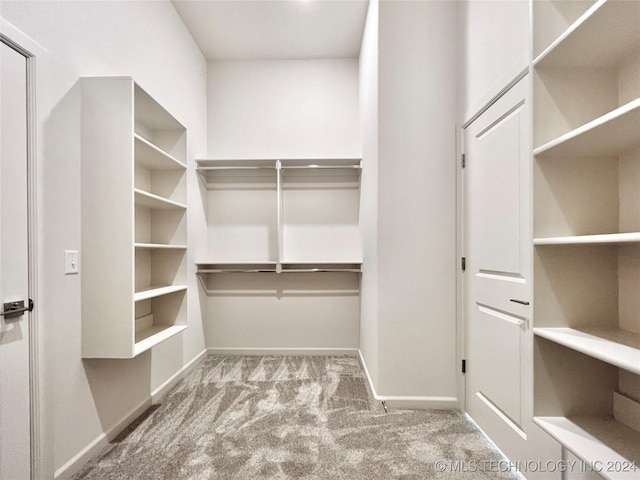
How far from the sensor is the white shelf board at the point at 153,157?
203 centimetres

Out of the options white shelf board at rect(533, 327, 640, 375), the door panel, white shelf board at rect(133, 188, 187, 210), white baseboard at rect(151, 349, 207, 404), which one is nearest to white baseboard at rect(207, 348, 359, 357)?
white baseboard at rect(151, 349, 207, 404)

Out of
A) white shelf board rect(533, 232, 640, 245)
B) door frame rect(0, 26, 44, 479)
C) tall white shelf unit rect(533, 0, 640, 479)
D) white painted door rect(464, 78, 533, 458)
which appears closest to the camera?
white shelf board rect(533, 232, 640, 245)

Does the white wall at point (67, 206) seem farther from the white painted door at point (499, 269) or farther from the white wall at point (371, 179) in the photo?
the white painted door at point (499, 269)

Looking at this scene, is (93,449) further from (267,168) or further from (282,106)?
(282,106)

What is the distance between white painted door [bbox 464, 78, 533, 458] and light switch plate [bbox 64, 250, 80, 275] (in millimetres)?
2251

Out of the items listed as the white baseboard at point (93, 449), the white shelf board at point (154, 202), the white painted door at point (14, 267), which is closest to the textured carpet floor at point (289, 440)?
the white baseboard at point (93, 449)

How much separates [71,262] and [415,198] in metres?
2.18

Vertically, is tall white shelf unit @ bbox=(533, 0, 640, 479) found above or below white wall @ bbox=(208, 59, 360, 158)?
below

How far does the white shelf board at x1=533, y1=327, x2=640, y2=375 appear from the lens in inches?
32.4

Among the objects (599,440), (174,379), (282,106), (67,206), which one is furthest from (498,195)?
Answer: (174,379)

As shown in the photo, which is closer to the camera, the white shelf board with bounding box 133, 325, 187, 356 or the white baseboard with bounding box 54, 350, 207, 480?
the white baseboard with bounding box 54, 350, 207, 480

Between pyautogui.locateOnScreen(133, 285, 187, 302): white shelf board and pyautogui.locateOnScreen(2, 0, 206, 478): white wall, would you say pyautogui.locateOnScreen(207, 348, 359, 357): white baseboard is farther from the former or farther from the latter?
pyautogui.locateOnScreen(133, 285, 187, 302): white shelf board

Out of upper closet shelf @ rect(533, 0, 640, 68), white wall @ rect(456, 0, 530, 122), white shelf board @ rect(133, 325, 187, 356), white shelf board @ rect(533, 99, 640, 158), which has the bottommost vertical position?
white shelf board @ rect(133, 325, 187, 356)

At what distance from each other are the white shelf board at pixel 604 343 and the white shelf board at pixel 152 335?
198cm
